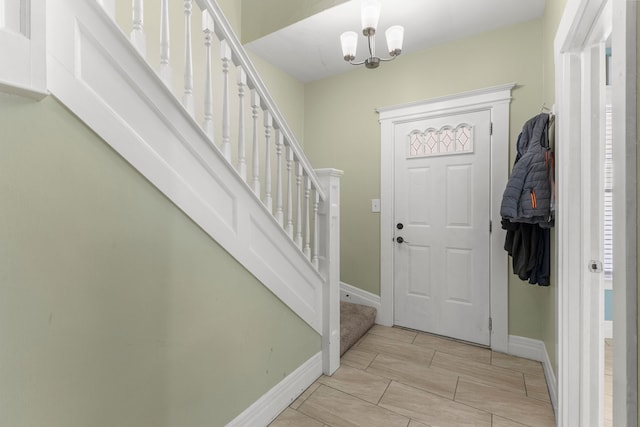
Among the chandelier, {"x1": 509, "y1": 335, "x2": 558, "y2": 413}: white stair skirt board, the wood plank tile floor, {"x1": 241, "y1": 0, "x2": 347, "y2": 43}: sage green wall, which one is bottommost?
the wood plank tile floor

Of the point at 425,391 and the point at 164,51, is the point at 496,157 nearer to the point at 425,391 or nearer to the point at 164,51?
the point at 425,391

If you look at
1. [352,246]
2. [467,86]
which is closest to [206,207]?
[352,246]

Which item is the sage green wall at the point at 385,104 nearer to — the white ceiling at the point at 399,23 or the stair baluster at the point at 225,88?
the white ceiling at the point at 399,23

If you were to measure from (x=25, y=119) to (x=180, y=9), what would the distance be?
188cm

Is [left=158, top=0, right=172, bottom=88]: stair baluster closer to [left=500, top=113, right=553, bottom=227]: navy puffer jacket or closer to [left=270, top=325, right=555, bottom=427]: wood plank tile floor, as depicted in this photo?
[left=270, top=325, right=555, bottom=427]: wood plank tile floor

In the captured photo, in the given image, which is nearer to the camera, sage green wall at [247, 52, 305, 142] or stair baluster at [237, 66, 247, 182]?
stair baluster at [237, 66, 247, 182]

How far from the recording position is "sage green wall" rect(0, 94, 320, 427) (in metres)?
0.75

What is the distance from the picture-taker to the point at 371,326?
2744mm

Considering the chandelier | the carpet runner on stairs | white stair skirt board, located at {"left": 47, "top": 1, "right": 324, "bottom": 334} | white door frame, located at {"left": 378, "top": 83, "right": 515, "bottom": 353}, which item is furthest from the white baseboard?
the chandelier

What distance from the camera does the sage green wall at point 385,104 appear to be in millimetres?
2182

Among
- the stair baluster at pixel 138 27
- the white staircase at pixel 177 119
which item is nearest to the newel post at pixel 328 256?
the white staircase at pixel 177 119

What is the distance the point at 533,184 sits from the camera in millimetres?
1624

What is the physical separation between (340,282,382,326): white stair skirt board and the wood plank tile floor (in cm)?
47

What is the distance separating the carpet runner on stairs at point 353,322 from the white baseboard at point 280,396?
0.38m
